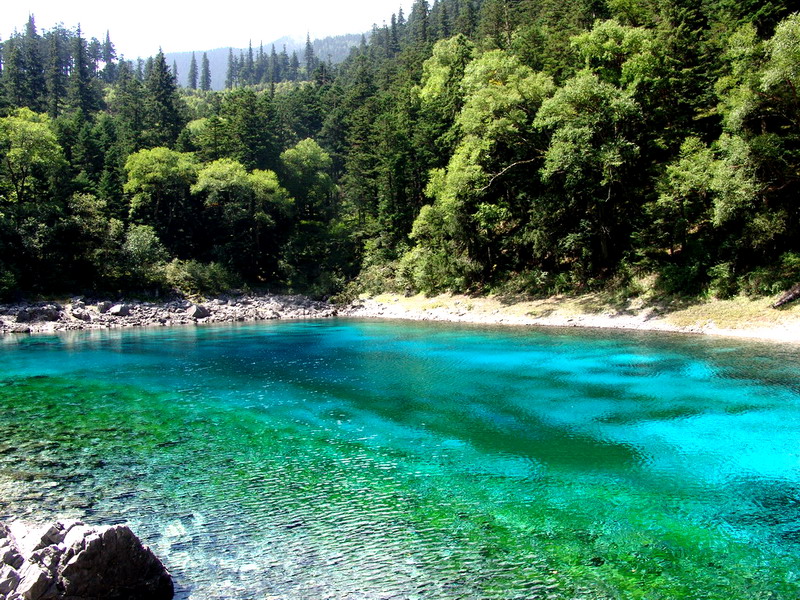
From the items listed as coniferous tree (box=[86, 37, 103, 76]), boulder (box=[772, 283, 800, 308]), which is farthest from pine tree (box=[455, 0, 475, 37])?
coniferous tree (box=[86, 37, 103, 76])

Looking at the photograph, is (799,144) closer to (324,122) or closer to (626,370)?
(626,370)

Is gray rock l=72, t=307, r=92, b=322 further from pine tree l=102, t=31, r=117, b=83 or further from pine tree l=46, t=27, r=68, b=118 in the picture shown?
pine tree l=102, t=31, r=117, b=83

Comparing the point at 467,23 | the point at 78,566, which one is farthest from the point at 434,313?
the point at 467,23

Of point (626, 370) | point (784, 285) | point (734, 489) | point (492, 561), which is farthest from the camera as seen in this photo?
point (784, 285)

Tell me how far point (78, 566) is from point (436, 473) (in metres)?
5.70

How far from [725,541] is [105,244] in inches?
1736

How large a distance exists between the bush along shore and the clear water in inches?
685

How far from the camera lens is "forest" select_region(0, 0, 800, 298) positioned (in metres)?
26.4

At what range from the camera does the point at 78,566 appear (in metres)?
5.04

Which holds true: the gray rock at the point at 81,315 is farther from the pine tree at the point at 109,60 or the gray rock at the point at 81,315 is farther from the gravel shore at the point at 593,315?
the pine tree at the point at 109,60

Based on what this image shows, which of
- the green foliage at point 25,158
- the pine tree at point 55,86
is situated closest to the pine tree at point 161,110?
the pine tree at point 55,86

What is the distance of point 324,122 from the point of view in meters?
74.8

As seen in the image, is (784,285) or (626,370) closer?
(626,370)

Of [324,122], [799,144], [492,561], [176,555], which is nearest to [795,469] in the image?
[492,561]
